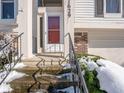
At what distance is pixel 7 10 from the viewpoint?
50.9ft

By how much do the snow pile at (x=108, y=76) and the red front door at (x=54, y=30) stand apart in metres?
4.34

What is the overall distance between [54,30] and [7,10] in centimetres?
322

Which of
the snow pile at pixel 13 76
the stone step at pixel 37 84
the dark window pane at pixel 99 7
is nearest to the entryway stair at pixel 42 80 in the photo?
the stone step at pixel 37 84

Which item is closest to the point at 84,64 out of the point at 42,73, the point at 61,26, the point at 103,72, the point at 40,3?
the point at 103,72

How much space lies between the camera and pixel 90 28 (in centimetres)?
1881

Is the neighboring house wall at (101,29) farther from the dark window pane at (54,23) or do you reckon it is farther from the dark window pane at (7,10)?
the dark window pane at (7,10)

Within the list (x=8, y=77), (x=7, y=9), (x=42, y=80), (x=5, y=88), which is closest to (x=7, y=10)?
(x=7, y=9)

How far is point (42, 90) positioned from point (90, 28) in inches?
361

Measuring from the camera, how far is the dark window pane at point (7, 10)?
15453 mm

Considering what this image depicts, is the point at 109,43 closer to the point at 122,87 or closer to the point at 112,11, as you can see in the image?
the point at 112,11

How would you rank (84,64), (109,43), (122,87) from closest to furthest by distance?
(122,87) → (84,64) → (109,43)

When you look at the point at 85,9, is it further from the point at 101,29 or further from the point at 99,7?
the point at 101,29

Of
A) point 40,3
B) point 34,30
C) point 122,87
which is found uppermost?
point 40,3

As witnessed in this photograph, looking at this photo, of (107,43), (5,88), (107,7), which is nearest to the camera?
(5,88)
